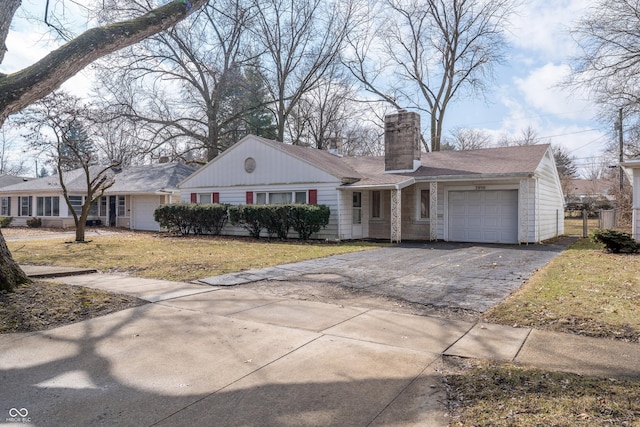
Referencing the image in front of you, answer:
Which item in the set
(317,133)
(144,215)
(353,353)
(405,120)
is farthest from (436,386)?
(317,133)

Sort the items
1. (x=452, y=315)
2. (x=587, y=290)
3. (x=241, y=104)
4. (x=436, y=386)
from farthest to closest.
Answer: (x=241, y=104)
(x=587, y=290)
(x=452, y=315)
(x=436, y=386)

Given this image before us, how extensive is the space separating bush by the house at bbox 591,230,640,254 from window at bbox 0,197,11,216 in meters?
34.9

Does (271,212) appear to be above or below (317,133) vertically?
below

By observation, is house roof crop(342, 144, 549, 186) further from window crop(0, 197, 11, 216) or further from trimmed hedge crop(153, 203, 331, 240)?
window crop(0, 197, 11, 216)

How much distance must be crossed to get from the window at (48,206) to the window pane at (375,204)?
67.3 ft

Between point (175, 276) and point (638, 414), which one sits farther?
point (175, 276)

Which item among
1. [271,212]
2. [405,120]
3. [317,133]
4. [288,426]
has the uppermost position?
[317,133]

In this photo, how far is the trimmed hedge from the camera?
16719 mm

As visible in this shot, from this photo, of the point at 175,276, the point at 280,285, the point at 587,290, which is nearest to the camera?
the point at 587,290

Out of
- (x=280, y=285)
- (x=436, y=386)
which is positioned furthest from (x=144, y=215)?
(x=436, y=386)

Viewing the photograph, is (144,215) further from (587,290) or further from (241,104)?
(587,290)

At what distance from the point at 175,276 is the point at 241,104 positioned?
2346 centimetres

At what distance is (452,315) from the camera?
18.1 ft

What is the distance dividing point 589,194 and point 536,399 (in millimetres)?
49190
